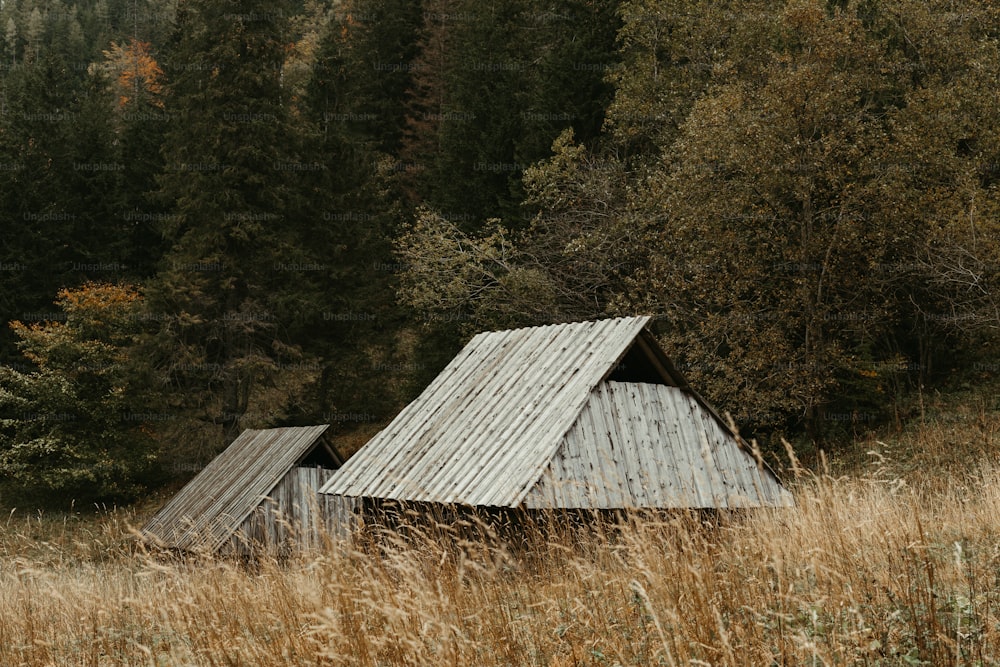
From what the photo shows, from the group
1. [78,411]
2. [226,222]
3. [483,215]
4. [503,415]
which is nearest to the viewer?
[503,415]

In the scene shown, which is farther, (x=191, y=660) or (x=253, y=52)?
(x=253, y=52)

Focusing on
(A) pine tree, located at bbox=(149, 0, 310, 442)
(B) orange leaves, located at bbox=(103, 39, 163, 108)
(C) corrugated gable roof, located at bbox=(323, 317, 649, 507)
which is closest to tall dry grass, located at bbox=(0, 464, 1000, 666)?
(C) corrugated gable roof, located at bbox=(323, 317, 649, 507)

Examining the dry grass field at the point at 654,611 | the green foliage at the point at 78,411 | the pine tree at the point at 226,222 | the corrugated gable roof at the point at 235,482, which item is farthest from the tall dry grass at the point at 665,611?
the green foliage at the point at 78,411

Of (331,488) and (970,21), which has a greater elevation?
(970,21)

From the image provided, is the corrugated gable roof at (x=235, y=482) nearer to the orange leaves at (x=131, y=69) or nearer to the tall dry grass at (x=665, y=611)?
the tall dry grass at (x=665, y=611)

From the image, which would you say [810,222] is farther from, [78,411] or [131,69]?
[131,69]

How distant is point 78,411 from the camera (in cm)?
3488

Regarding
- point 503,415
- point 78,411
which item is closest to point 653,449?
point 503,415

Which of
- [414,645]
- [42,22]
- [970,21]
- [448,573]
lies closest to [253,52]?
[970,21]

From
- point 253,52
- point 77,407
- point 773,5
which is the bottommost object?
point 77,407

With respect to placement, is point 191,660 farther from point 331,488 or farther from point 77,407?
→ point 77,407

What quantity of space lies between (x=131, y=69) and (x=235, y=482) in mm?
46288

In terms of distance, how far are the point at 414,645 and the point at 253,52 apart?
1251 inches

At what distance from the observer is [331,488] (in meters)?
14.4
